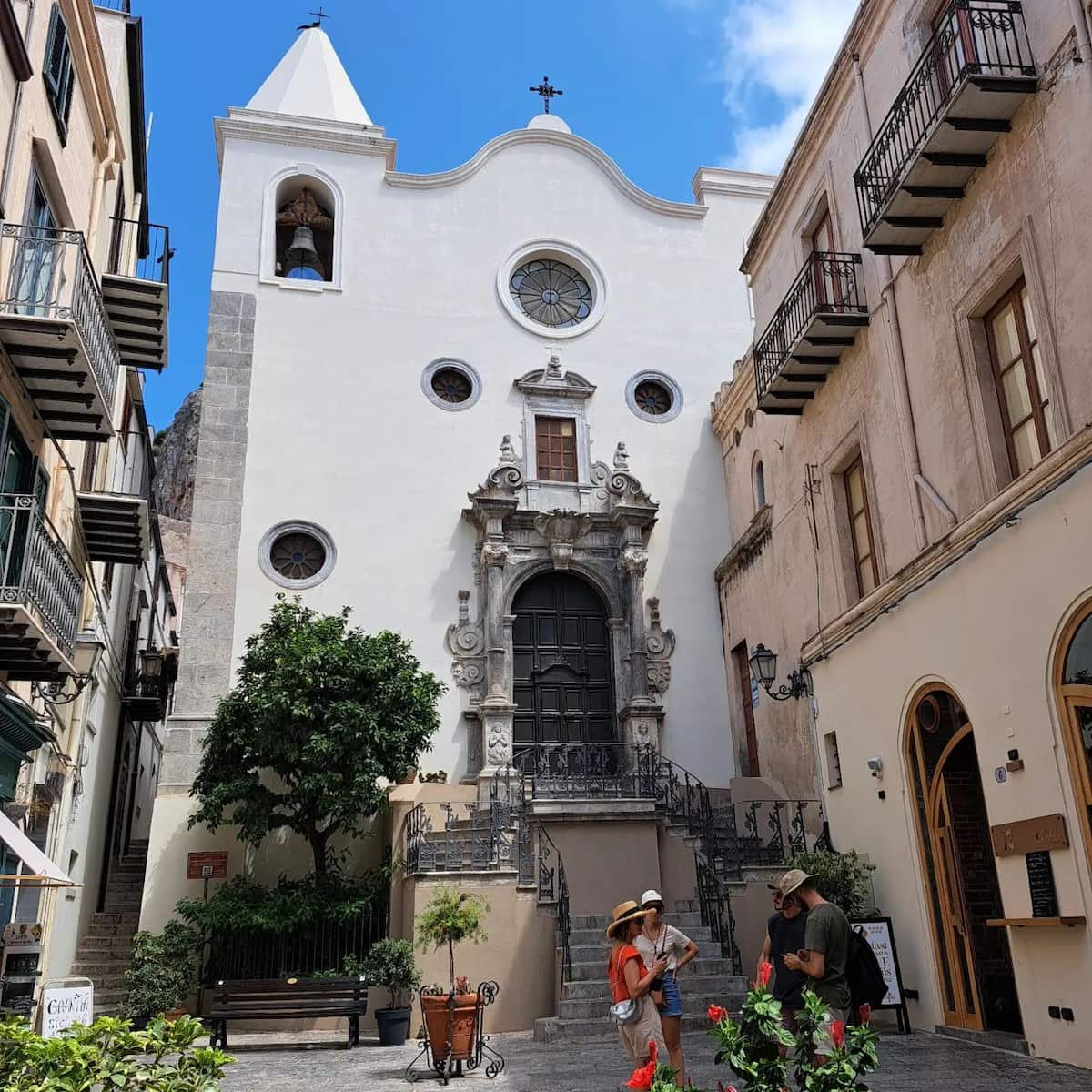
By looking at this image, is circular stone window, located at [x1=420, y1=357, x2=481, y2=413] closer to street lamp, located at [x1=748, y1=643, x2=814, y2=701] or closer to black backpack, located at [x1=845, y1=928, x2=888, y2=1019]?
street lamp, located at [x1=748, y1=643, x2=814, y2=701]

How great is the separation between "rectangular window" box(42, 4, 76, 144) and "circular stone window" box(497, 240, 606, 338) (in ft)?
33.8

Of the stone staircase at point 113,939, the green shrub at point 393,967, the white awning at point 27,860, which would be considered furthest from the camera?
the stone staircase at point 113,939

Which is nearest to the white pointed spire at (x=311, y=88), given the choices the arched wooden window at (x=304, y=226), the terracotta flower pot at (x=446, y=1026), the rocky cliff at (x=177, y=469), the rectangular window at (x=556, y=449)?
the arched wooden window at (x=304, y=226)

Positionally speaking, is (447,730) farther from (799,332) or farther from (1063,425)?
(1063,425)

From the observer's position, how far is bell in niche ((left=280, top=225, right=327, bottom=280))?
20.8 meters

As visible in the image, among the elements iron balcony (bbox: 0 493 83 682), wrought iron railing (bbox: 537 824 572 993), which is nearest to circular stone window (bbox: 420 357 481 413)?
wrought iron railing (bbox: 537 824 572 993)

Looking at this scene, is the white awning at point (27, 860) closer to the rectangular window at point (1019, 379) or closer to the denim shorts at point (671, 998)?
the denim shorts at point (671, 998)

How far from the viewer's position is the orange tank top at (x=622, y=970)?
281 inches

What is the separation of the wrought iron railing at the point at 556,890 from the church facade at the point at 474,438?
9.18 ft

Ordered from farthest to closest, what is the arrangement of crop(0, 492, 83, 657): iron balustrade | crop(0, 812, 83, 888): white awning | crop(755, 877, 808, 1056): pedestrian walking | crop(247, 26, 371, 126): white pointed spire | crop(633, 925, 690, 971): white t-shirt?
1. crop(247, 26, 371, 126): white pointed spire
2. crop(0, 492, 83, 657): iron balustrade
3. crop(0, 812, 83, 888): white awning
4. crop(633, 925, 690, 971): white t-shirt
5. crop(755, 877, 808, 1056): pedestrian walking

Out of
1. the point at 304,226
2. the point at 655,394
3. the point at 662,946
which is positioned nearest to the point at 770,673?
the point at 662,946

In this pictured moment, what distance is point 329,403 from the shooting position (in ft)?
64.9

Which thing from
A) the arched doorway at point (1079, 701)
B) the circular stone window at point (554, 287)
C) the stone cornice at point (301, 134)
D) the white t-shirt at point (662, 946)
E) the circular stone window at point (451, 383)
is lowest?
the white t-shirt at point (662, 946)

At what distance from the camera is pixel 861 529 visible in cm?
1363
